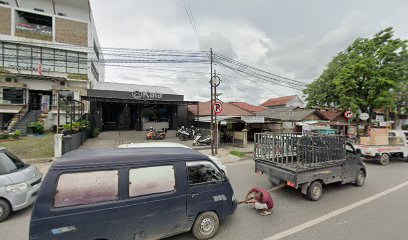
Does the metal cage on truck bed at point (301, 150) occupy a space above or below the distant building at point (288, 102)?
below

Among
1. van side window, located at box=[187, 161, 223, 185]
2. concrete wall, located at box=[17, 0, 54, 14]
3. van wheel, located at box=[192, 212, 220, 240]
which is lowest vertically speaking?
van wheel, located at box=[192, 212, 220, 240]

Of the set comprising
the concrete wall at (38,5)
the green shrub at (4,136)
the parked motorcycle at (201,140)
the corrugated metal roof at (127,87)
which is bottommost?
the parked motorcycle at (201,140)

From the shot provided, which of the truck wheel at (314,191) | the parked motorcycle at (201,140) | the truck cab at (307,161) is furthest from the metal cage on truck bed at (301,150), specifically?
the parked motorcycle at (201,140)

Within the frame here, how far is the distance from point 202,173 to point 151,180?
1053mm

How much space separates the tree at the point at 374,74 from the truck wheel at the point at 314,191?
1544 cm

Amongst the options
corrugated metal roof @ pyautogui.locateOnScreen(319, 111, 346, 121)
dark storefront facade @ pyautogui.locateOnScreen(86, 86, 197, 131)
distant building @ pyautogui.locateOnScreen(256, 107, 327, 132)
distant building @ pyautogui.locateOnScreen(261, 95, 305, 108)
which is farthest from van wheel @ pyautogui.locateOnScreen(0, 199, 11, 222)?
distant building @ pyautogui.locateOnScreen(261, 95, 305, 108)

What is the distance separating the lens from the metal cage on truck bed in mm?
5301

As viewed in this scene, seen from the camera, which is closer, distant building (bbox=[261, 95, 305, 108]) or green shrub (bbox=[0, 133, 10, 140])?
green shrub (bbox=[0, 133, 10, 140])

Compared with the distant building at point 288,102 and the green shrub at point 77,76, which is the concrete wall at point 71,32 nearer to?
the green shrub at point 77,76

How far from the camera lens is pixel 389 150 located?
9.52 metres

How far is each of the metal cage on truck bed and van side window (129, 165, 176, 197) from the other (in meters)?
3.61

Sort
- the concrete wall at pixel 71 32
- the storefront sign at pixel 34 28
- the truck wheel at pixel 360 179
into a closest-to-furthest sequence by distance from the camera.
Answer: the truck wheel at pixel 360 179
the storefront sign at pixel 34 28
the concrete wall at pixel 71 32

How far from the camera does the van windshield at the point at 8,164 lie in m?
4.34

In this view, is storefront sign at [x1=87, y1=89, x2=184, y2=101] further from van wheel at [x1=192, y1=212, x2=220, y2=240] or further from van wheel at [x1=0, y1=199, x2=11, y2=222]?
van wheel at [x1=192, y1=212, x2=220, y2=240]
